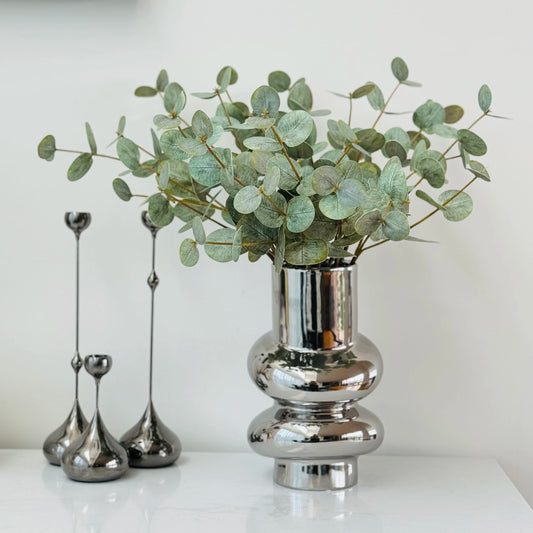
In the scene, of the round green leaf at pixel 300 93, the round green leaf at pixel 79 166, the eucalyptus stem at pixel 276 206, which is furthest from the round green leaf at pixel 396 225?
the round green leaf at pixel 79 166

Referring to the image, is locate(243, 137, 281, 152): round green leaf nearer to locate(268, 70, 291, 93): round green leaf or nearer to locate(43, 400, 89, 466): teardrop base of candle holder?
locate(268, 70, 291, 93): round green leaf

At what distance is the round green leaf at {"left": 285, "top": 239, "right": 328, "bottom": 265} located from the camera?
87cm

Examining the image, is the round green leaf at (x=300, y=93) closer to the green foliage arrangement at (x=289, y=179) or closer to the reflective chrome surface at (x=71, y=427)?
the green foliage arrangement at (x=289, y=179)

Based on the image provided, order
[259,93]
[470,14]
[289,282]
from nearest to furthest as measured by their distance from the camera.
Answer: [259,93], [289,282], [470,14]

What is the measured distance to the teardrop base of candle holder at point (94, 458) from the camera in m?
1.00

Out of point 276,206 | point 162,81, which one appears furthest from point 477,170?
point 162,81

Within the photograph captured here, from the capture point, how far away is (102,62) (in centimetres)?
119

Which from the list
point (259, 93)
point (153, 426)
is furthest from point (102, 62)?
point (153, 426)

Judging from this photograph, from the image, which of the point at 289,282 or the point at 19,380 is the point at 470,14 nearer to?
the point at 289,282

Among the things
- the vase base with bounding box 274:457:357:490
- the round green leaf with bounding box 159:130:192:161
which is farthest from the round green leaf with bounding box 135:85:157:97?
the vase base with bounding box 274:457:357:490

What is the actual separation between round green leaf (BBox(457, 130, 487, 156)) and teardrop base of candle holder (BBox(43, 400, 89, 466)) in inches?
24.8

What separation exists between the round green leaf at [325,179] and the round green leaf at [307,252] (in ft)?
0.24

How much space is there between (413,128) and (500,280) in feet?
0.85

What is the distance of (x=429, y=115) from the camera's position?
106 centimetres
